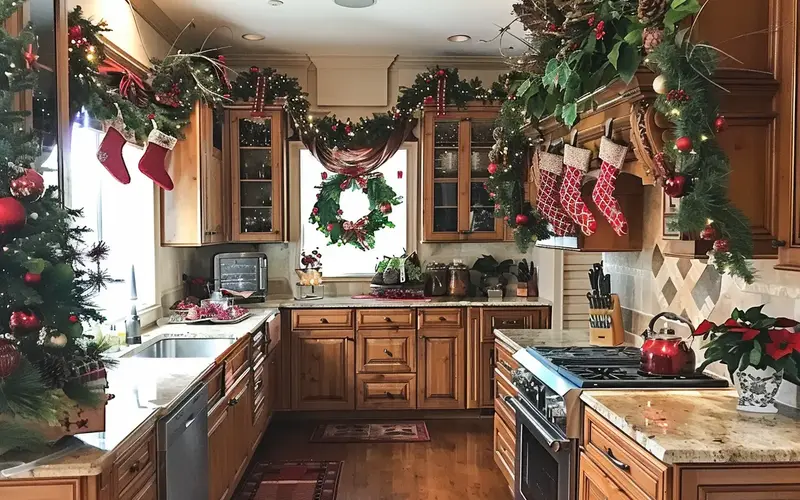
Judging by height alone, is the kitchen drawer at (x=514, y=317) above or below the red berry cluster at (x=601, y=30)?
below

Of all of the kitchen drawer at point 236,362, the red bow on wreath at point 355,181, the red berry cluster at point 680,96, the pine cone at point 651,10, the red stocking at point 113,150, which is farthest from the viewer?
the red bow on wreath at point 355,181

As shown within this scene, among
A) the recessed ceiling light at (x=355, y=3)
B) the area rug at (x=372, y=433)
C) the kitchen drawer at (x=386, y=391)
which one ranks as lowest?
the area rug at (x=372, y=433)

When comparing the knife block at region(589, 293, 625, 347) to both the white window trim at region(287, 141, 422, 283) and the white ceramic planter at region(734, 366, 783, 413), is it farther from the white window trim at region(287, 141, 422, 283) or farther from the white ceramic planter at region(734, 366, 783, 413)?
the white window trim at region(287, 141, 422, 283)

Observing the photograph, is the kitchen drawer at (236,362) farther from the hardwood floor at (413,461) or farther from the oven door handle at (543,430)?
the oven door handle at (543,430)

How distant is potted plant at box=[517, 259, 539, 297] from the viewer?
192 inches

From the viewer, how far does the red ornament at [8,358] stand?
1550mm

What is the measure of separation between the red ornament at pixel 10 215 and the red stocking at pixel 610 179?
6.39 ft

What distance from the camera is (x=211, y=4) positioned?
382 centimetres

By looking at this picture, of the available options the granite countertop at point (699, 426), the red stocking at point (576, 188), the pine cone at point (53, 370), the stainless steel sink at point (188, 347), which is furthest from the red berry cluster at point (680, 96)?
the stainless steel sink at point (188, 347)

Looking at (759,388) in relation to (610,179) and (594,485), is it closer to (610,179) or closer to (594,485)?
(594,485)

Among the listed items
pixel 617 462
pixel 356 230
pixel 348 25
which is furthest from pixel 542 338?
pixel 348 25

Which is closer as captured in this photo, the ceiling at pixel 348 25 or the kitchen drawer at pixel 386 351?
the ceiling at pixel 348 25

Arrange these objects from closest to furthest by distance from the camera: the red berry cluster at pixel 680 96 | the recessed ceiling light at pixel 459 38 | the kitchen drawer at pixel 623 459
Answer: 1. the kitchen drawer at pixel 623 459
2. the red berry cluster at pixel 680 96
3. the recessed ceiling light at pixel 459 38

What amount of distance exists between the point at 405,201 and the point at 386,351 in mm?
1283
